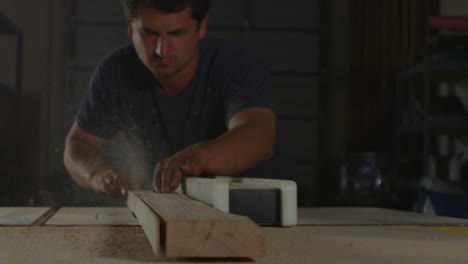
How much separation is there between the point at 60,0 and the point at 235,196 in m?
1.32

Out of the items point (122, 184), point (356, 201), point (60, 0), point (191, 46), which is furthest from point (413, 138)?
point (60, 0)

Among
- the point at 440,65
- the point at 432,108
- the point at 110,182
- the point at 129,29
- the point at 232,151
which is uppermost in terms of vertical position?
the point at 129,29

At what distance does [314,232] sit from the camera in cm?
128

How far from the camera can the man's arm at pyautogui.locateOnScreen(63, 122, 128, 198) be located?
2.27 m

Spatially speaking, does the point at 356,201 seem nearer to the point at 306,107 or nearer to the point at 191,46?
the point at 306,107

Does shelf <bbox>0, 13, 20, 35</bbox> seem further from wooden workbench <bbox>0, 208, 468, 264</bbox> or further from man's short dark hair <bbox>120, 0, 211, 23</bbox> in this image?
wooden workbench <bbox>0, 208, 468, 264</bbox>

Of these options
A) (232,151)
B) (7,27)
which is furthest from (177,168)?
(7,27)

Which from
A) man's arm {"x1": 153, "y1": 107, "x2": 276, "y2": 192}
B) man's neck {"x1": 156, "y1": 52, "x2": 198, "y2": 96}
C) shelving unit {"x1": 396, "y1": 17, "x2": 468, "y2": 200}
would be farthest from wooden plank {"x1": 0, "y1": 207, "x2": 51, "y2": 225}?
shelving unit {"x1": 396, "y1": 17, "x2": 468, "y2": 200}

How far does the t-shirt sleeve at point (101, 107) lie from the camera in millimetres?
2297

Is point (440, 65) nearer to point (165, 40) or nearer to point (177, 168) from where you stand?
point (165, 40)

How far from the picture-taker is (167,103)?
7.51 feet

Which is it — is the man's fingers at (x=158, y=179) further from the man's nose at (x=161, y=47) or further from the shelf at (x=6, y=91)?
the shelf at (x=6, y=91)

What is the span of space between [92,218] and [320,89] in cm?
119

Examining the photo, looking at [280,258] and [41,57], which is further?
[41,57]
